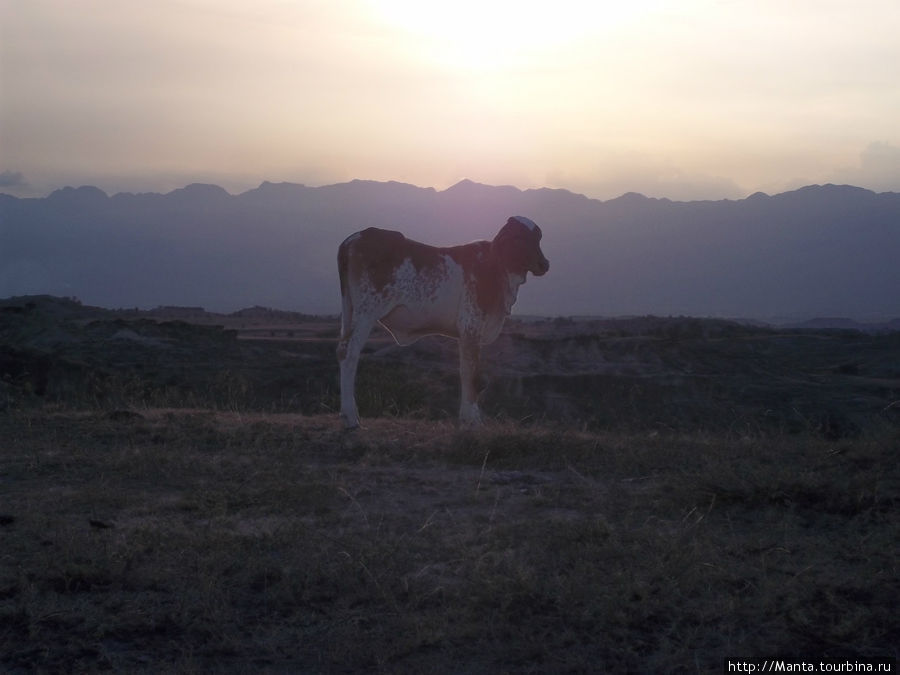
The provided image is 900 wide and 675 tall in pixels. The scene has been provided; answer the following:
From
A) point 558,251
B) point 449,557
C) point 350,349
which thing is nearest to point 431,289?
point 350,349

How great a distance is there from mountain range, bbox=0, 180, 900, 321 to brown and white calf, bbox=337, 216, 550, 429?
348 ft

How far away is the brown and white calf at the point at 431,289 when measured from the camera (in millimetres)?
11117

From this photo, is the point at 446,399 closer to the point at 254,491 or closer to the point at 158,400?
the point at 158,400

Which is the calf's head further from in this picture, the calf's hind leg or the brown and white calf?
the calf's hind leg

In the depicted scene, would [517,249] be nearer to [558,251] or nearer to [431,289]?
[431,289]

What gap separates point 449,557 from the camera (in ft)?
19.4

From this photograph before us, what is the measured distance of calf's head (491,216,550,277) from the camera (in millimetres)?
11672

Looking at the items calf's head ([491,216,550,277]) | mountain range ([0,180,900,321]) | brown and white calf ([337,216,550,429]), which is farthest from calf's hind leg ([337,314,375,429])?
mountain range ([0,180,900,321])

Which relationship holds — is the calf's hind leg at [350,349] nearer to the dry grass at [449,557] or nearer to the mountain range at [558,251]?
the dry grass at [449,557]

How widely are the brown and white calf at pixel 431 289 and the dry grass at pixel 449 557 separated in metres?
2.36

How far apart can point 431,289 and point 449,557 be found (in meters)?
5.76

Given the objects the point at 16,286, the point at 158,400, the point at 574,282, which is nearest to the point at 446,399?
the point at 158,400

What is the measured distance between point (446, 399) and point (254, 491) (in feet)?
50.2

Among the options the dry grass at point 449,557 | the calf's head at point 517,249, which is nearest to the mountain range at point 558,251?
the calf's head at point 517,249
